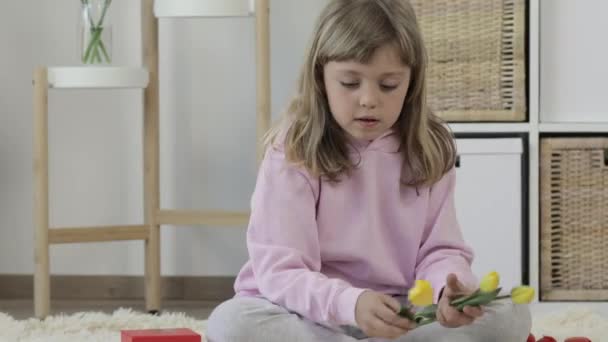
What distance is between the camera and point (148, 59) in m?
2.43

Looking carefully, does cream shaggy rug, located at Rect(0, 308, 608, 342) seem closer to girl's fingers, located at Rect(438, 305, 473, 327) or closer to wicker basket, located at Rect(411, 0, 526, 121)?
wicker basket, located at Rect(411, 0, 526, 121)

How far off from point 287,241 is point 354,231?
0.10 meters

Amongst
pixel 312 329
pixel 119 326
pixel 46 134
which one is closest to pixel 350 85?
pixel 312 329

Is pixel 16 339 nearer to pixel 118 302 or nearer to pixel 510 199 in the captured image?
pixel 118 302

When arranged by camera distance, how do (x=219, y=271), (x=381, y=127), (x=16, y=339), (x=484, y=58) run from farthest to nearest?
(x=219, y=271) → (x=484, y=58) → (x=16, y=339) → (x=381, y=127)

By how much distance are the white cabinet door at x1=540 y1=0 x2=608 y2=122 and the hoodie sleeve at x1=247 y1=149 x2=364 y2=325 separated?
91cm

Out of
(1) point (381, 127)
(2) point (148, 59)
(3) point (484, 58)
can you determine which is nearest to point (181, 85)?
(2) point (148, 59)

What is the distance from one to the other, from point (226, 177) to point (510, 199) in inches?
26.3

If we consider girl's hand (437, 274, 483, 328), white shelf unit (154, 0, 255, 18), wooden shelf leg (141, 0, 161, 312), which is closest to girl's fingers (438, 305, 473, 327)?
girl's hand (437, 274, 483, 328)

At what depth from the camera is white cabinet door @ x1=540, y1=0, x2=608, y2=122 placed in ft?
7.25

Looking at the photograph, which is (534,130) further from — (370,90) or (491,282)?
(491,282)

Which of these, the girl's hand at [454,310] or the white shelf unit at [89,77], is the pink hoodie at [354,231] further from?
the white shelf unit at [89,77]

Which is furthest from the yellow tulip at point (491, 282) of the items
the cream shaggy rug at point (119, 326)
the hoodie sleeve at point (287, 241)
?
the cream shaggy rug at point (119, 326)

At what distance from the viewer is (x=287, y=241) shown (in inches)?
55.7
